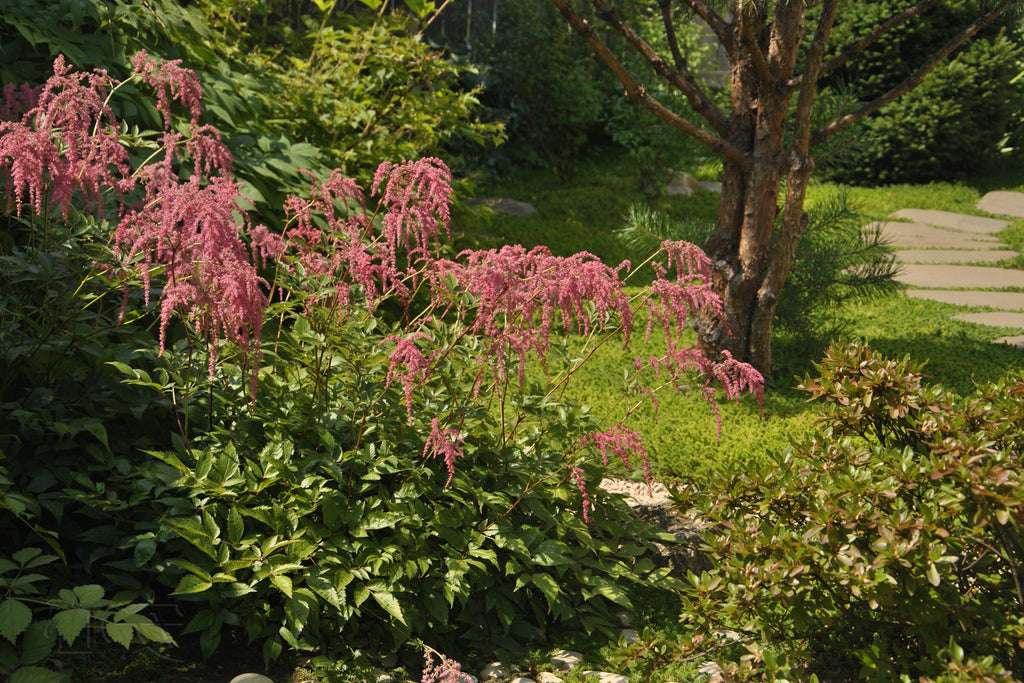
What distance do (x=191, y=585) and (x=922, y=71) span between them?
4428mm

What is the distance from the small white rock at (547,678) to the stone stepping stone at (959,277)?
629cm

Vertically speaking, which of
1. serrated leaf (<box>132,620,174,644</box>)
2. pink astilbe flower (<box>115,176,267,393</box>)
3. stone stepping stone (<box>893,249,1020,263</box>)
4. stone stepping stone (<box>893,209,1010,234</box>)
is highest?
pink astilbe flower (<box>115,176,267,393</box>)

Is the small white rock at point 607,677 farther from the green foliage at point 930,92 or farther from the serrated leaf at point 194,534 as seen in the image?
the green foliage at point 930,92

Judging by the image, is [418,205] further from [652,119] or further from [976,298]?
[652,119]

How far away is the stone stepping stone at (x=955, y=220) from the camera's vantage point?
9812 millimetres

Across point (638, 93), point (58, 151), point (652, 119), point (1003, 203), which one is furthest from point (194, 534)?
point (1003, 203)

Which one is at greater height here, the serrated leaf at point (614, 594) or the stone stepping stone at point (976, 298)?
the stone stepping stone at point (976, 298)

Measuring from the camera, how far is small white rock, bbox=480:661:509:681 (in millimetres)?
2840

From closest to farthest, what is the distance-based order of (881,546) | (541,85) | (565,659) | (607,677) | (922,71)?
(881,546) < (607,677) < (565,659) < (922,71) < (541,85)

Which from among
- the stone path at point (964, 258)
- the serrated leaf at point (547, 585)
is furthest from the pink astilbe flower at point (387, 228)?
the stone path at point (964, 258)

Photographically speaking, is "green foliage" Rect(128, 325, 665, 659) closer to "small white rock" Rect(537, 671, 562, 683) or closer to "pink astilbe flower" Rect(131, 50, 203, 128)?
"small white rock" Rect(537, 671, 562, 683)

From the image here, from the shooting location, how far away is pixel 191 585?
247cm

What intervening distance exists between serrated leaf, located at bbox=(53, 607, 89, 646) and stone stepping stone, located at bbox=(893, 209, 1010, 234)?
32.6 feet

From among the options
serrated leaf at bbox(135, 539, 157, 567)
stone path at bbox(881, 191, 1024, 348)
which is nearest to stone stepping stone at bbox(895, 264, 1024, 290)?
stone path at bbox(881, 191, 1024, 348)
